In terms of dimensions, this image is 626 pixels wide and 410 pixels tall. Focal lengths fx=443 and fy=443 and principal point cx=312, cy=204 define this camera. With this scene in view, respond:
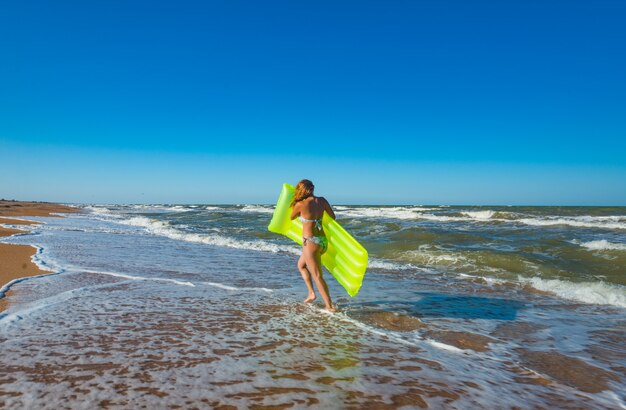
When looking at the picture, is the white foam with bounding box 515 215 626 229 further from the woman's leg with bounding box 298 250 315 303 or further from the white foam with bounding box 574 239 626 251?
Result: the woman's leg with bounding box 298 250 315 303

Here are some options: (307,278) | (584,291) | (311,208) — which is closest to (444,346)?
(307,278)

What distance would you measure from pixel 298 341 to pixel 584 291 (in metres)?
5.66

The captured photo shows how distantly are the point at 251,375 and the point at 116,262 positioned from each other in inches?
283

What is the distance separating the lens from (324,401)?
9.63 ft

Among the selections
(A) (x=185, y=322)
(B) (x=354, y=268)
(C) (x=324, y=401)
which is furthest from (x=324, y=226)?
(C) (x=324, y=401)

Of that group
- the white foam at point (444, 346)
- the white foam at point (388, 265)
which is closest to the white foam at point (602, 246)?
the white foam at point (388, 265)

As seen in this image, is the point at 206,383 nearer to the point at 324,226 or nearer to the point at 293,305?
the point at 293,305

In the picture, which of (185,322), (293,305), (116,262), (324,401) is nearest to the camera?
(324,401)

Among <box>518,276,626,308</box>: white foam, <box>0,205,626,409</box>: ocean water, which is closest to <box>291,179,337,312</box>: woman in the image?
<box>0,205,626,409</box>: ocean water

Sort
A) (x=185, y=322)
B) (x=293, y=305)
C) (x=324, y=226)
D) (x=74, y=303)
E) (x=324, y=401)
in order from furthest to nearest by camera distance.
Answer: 1. (x=324, y=226)
2. (x=293, y=305)
3. (x=74, y=303)
4. (x=185, y=322)
5. (x=324, y=401)

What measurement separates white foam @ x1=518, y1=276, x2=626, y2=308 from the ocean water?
A: 0.03 m

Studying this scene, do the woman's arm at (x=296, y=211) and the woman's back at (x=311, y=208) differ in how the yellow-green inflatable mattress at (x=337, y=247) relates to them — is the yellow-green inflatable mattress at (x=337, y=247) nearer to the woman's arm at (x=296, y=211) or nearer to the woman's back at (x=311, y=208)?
the woman's arm at (x=296, y=211)

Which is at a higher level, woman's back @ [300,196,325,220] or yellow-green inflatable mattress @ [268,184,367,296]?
woman's back @ [300,196,325,220]

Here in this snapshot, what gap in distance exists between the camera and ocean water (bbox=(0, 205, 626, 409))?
3.06m
